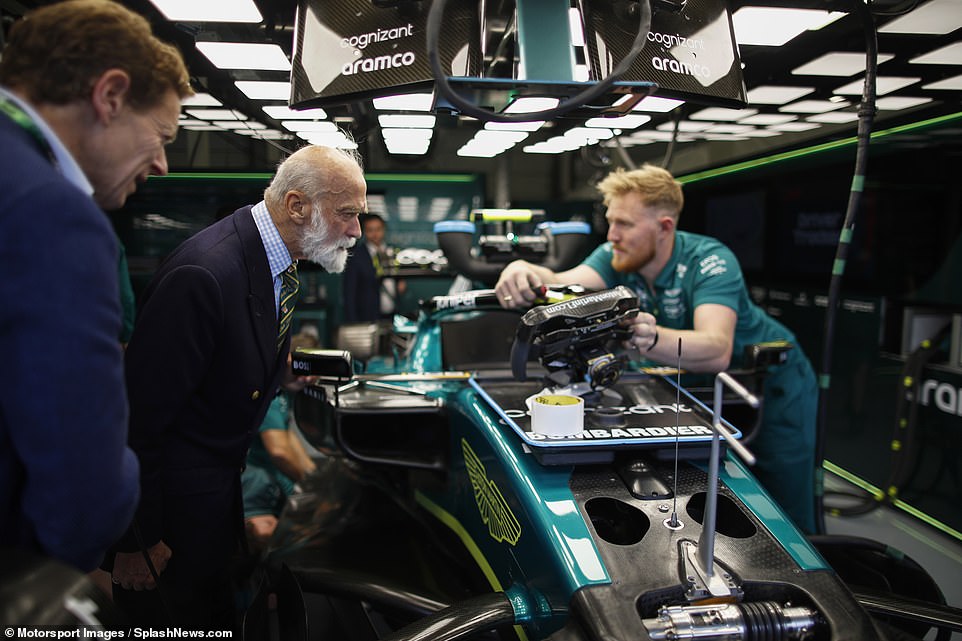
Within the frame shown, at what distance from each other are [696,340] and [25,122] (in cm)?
192

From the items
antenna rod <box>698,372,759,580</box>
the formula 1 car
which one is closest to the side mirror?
the formula 1 car

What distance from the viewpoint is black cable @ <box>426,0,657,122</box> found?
3.93 ft

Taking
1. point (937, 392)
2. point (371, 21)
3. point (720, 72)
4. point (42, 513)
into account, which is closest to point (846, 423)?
point (937, 392)

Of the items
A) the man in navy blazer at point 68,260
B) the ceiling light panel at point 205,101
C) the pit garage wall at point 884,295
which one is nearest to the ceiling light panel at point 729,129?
the pit garage wall at point 884,295

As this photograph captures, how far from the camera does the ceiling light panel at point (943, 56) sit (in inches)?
76.0

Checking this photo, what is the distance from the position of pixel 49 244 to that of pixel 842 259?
1.98 m

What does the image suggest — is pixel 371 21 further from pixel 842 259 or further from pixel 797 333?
pixel 797 333

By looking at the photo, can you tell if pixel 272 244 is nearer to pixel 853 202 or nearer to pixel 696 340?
pixel 696 340

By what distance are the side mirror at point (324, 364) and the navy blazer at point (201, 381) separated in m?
0.09

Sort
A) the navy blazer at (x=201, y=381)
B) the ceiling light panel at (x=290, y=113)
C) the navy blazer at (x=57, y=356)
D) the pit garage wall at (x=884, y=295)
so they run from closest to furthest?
the navy blazer at (x=57, y=356) → the navy blazer at (x=201, y=381) → the ceiling light panel at (x=290, y=113) → the pit garage wall at (x=884, y=295)

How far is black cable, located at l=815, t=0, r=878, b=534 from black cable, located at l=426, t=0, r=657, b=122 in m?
0.66

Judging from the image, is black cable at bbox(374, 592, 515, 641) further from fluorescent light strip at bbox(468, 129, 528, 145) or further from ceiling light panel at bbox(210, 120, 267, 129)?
ceiling light panel at bbox(210, 120, 267, 129)

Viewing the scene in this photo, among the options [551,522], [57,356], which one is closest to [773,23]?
[551,522]

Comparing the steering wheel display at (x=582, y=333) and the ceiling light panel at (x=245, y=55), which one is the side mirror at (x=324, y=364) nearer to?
the steering wheel display at (x=582, y=333)
